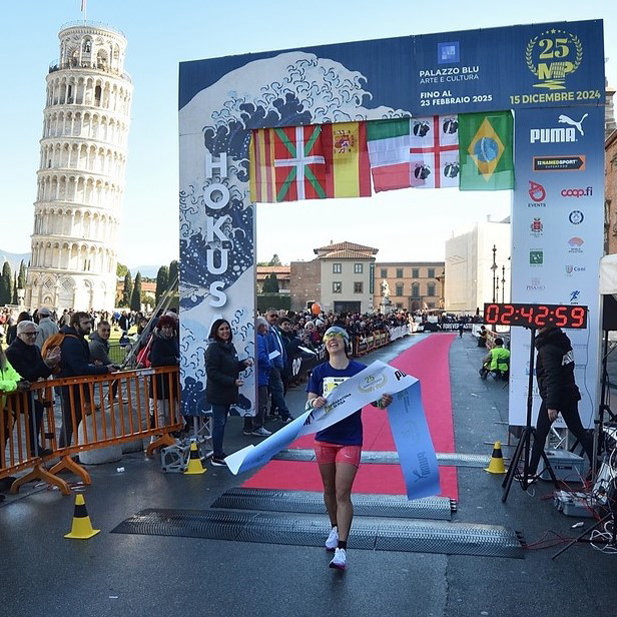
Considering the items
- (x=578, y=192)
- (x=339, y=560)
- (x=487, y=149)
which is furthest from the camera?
(x=487, y=149)

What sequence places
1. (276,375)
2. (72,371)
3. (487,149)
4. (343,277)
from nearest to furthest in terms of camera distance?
(72,371)
(487,149)
(276,375)
(343,277)

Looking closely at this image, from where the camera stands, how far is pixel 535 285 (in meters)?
9.03

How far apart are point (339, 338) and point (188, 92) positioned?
6.57 metres

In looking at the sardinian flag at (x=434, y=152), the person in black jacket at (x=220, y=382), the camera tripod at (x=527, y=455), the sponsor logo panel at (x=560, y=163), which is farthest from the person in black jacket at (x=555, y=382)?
the person in black jacket at (x=220, y=382)

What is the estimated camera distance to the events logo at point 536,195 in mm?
8992

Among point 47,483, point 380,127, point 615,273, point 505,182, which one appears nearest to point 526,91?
point 505,182

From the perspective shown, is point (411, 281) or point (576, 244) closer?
point (576, 244)

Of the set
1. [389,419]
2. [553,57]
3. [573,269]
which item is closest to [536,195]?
[573,269]

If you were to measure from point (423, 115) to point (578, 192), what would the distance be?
93.2 inches

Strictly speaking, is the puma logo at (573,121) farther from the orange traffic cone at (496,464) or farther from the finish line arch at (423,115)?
the orange traffic cone at (496,464)

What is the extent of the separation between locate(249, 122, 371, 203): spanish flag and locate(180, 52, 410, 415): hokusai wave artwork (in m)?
0.19

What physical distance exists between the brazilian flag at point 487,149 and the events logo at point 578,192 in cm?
69

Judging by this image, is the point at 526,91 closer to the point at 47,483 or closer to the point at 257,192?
the point at 257,192

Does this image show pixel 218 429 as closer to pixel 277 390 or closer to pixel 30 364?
pixel 30 364
